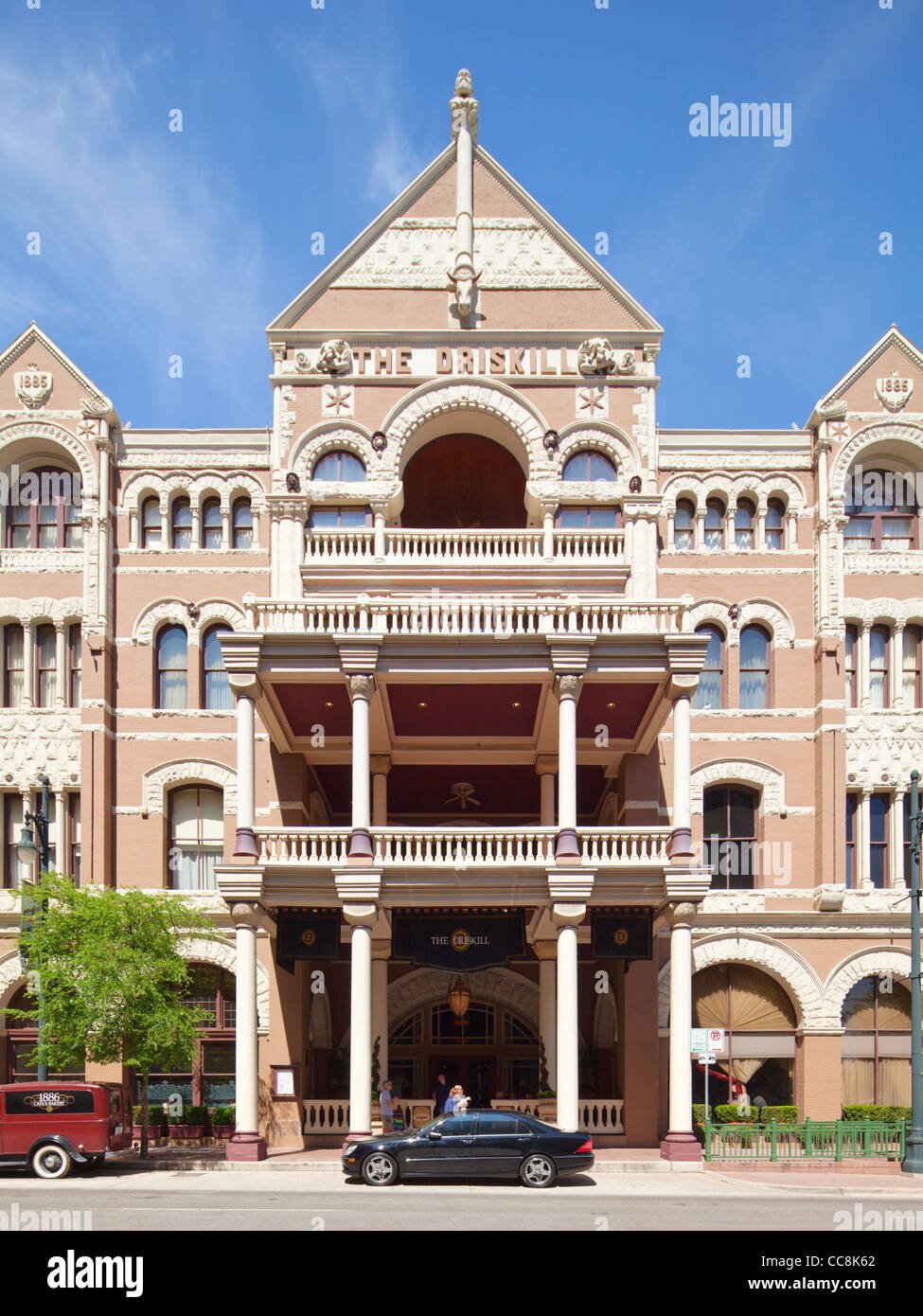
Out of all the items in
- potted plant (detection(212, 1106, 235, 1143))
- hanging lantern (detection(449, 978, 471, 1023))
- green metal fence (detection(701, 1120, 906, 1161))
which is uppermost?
hanging lantern (detection(449, 978, 471, 1023))

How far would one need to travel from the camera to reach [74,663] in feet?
107

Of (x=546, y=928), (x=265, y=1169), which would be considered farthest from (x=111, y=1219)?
(x=546, y=928)

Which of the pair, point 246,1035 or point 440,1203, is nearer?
point 440,1203

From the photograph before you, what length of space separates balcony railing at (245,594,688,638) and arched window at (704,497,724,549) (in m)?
6.66

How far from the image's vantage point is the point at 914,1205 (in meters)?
19.3

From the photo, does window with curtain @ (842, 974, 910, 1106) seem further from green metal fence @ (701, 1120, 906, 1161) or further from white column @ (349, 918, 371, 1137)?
white column @ (349, 918, 371, 1137)

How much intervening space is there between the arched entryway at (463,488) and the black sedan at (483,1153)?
16703mm

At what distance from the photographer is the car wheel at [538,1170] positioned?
2088 cm

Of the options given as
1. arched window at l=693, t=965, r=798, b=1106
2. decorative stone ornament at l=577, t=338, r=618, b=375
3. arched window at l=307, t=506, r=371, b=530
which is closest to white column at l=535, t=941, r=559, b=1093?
arched window at l=693, t=965, r=798, b=1106

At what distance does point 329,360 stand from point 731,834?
14.5 meters

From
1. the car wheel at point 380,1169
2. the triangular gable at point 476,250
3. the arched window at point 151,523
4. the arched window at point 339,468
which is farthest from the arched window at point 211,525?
the car wheel at point 380,1169

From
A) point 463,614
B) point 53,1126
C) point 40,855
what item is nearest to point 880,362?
point 463,614

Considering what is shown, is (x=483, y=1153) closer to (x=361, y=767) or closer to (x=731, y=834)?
(x=361, y=767)

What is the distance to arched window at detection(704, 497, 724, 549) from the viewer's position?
33.3 m
